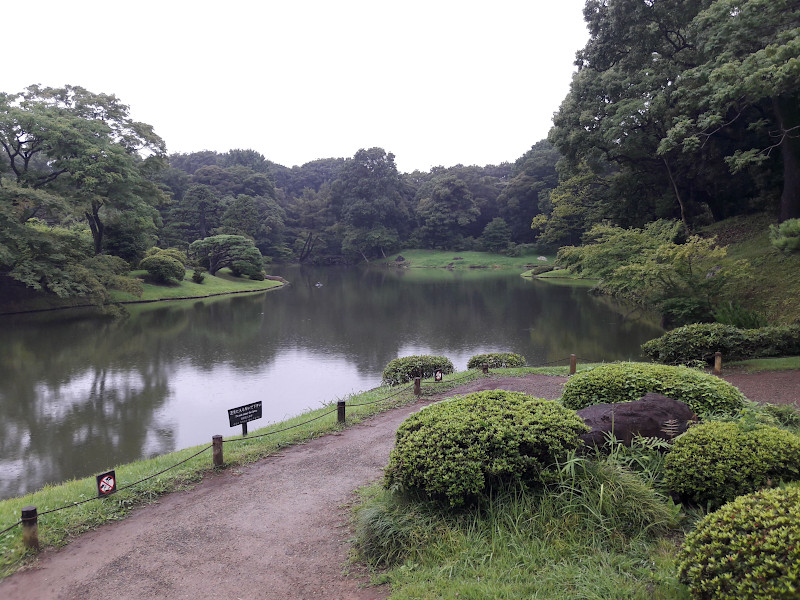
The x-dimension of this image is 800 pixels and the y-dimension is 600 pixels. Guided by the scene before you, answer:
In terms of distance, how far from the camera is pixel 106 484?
5383 mm

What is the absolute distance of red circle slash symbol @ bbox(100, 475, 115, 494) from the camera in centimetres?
534

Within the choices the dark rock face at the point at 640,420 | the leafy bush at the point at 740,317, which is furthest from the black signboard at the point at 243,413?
the leafy bush at the point at 740,317

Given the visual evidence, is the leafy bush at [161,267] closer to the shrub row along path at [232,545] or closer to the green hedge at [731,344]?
Answer: the shrub row along path at [232,545]

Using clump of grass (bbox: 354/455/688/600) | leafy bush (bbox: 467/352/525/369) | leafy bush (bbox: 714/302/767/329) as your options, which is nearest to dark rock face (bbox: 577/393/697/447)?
clump of grass (bbox: 354/455/688/600)

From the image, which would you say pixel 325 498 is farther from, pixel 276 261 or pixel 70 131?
pixel 276 261

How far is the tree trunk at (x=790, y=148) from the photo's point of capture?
15.4 meters

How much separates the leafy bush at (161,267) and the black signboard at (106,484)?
28931 millimetres

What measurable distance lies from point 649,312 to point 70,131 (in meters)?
28.4

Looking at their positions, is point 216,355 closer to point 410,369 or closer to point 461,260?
point 410,369

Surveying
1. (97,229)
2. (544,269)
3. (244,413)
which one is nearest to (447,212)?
(544,269)

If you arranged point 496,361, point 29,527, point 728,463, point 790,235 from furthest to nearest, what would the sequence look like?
point 496,361 < point 790,235 < point 29,527 < point 728,463

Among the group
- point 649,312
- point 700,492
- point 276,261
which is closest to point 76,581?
point 700,492

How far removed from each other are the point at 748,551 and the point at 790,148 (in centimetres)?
1805

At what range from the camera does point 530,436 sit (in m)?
4.19
